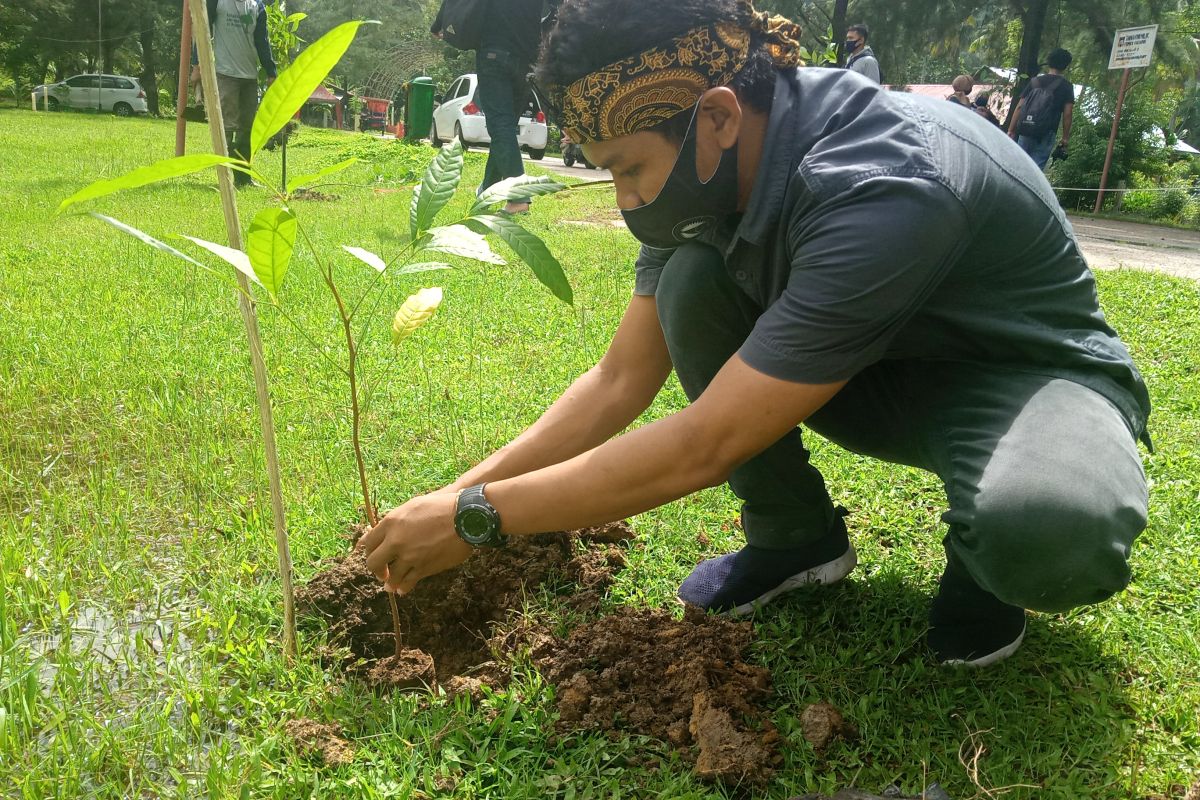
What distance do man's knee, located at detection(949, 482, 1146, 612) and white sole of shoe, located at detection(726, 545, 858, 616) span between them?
21.3 inches

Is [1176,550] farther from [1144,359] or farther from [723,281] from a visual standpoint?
[1144,359]

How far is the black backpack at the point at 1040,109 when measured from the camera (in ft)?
A: 26.6

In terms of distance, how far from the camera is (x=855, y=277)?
1234mm

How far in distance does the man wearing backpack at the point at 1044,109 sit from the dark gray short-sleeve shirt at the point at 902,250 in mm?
7645

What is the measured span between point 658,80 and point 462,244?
45cm

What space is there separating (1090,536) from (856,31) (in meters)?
7.68

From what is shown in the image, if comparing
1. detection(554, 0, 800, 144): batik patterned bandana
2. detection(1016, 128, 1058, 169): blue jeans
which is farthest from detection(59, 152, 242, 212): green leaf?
detection(1016, 128, 1058, 169): blue jeans

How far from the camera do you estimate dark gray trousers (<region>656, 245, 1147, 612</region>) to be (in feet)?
4.35

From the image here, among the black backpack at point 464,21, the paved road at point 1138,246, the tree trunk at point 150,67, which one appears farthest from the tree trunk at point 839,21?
the tree trunk at point 150,67

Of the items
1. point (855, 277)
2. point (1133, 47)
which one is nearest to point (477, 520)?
point (855, 277)

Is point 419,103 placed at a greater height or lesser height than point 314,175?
greater

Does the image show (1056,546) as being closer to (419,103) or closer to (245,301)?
(245,301)

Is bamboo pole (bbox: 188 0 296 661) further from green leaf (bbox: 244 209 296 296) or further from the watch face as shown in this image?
the watch face

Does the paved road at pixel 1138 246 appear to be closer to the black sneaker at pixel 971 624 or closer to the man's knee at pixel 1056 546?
the black sneaker at pixel 971 624
